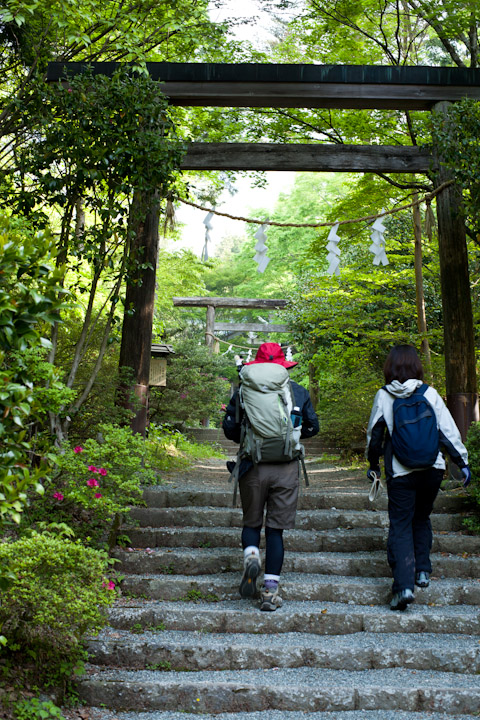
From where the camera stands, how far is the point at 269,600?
3.97m

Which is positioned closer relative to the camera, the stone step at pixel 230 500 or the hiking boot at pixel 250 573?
the hiking boot at pixel 250 573

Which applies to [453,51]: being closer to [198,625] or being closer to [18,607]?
[198,625]

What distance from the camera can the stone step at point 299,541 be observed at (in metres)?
4.98

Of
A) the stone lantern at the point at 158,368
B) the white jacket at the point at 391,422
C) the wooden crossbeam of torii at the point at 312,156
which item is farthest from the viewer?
the stone lantern at the point at 158,368

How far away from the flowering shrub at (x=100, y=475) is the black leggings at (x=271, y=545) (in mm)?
781

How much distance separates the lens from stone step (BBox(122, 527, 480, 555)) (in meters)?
4.98

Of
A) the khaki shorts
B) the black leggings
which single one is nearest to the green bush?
the khaki shorts

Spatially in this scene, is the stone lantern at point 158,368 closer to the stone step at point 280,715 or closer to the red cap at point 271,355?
the red cap at point 271,355

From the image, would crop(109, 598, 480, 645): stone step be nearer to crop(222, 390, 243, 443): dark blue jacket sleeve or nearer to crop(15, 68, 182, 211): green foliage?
crop(222, 390, 243, 443): dark blue jacket sleeve

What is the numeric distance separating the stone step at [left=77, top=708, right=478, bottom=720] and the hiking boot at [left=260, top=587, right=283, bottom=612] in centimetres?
81

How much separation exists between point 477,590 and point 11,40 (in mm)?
7830

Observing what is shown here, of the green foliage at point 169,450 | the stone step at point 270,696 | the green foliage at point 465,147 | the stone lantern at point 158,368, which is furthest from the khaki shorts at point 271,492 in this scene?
the stone lantern at point 158,368

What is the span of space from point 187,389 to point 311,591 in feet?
28.2

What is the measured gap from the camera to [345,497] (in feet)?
19.0
